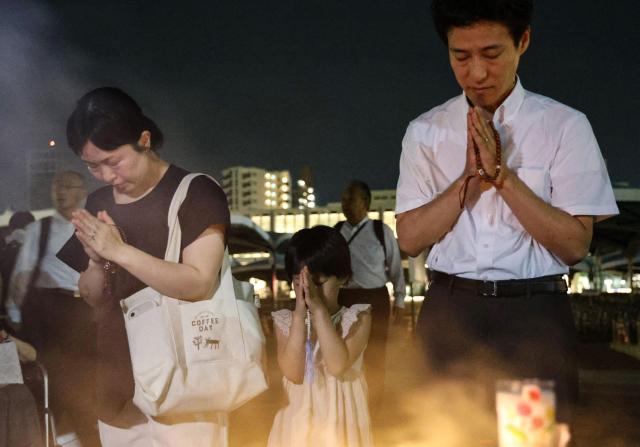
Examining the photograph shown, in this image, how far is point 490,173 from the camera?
200 centimetres

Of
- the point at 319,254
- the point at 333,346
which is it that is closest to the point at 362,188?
the point at 319,254

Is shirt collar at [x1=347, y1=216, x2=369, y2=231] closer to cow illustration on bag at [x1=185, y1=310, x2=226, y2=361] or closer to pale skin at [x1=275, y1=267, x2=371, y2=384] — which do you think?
pale skin at [x1=275, y1=267, x2=371, y2=384]

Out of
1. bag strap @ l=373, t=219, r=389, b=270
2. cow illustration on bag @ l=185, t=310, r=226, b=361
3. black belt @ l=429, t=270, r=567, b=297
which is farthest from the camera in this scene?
bag strap @ l=373, t=219, r=389, b=270

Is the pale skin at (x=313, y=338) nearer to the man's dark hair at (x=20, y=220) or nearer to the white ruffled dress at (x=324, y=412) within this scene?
the white ruffled dress at (x=324, y=412)

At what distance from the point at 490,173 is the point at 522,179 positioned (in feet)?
0.94

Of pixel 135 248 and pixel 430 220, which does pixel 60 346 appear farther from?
pixel 430 220

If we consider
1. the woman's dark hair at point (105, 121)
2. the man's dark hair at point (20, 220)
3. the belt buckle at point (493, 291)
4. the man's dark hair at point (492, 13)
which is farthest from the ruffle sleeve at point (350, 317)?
the man's dark hair at point (20, 220)

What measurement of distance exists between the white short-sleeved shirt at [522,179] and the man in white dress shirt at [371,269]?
3182mm

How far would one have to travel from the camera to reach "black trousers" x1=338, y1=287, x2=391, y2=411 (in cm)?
558

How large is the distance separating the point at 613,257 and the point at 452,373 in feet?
66.9

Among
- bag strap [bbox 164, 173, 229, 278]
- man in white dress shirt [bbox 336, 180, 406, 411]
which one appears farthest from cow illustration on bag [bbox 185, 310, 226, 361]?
man in white dress shirt [bbox 336, 180, 406, 411]

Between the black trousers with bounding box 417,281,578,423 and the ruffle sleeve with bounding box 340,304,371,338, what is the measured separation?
1225 mm

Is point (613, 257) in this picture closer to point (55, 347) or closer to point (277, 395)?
point (277, 395)

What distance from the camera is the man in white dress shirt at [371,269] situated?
221 inches
